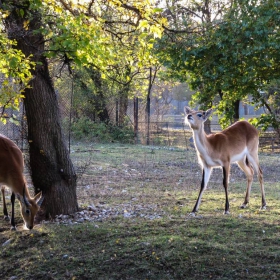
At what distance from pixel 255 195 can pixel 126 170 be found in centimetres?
415

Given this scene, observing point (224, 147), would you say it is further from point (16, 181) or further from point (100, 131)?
point (100, 131)

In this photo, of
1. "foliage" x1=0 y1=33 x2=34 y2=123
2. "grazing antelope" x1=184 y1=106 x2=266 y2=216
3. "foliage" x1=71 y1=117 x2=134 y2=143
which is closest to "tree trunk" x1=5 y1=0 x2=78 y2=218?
"foliage" x1=0 y1=33 x2=34 y2=123

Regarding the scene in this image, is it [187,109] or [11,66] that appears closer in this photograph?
[11,66]

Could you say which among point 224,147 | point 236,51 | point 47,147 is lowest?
point 224,147

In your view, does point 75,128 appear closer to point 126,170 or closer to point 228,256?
point 126,170

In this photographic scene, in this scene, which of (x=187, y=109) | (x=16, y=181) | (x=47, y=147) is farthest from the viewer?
(x=187, y=109)

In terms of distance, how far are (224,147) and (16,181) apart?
11.9 feet

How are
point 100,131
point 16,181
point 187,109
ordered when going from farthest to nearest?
1. point 100,131
2. point 187,109
3. point 16,181

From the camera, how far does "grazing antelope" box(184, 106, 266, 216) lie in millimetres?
7480

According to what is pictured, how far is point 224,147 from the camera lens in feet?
25.8

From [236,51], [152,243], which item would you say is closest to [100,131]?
[236,51]

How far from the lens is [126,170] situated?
12219 mm

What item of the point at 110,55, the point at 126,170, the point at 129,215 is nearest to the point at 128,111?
the point at 126,170

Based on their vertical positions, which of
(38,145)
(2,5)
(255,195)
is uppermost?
(2,5)
